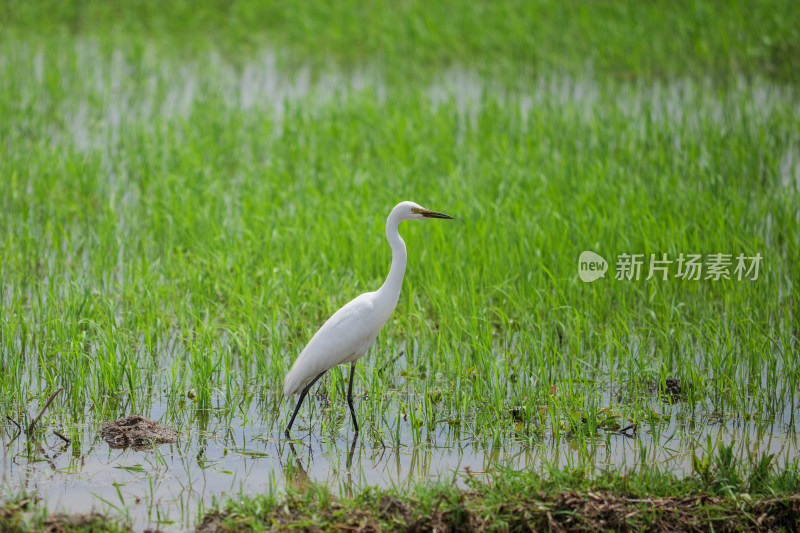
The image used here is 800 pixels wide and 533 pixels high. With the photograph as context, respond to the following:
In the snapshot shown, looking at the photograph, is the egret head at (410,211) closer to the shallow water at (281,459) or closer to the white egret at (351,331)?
the white egret at (351,331)

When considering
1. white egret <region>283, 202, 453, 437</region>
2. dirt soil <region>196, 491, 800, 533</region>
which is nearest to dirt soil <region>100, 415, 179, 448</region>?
white egret <region>283, 202, 453, 437</region>

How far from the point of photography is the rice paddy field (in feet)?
15.1

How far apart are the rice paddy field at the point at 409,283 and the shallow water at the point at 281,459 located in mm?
20

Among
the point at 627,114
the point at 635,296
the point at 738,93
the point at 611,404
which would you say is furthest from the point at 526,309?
the point at 738,93

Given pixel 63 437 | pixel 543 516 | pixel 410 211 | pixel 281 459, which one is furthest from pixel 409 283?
pixel 543 516

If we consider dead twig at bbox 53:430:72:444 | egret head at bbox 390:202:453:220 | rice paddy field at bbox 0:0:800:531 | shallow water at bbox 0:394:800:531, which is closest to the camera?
shallow water at bbox 0:394:800:531

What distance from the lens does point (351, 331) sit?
16.2 ft

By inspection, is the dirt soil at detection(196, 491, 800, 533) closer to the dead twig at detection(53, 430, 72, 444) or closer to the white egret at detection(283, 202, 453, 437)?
the white egret at detection(283, 202, 453, 437)

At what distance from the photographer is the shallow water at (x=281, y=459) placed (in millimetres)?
4355

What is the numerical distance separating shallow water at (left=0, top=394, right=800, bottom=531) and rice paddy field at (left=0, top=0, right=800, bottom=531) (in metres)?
0.02

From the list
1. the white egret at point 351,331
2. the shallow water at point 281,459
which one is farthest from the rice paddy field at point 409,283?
the white egret at point 351,331

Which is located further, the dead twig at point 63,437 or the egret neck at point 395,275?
the egret neck at point 395,275

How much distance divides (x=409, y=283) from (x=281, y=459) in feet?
7.85

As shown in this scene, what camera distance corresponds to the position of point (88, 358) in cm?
554
